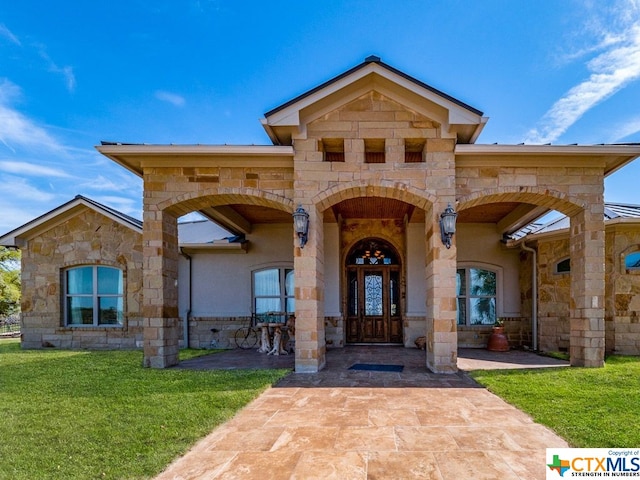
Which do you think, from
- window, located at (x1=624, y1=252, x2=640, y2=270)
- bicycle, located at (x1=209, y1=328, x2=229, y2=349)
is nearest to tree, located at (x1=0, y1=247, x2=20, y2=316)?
bicycle, located at (x1=209, y1=328, x2=229, y2=349)

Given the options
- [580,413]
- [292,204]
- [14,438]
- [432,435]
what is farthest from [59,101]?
[580,413]

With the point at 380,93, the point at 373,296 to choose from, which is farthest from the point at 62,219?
the point at 380,93

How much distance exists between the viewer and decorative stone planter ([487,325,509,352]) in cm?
956

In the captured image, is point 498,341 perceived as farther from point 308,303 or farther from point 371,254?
point 308,303

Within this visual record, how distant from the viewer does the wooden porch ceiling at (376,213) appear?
361 inches

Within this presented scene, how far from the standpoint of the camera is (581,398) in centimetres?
474

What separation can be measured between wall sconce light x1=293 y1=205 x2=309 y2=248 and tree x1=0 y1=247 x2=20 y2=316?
24194mm

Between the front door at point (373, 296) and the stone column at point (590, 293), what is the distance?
465cm

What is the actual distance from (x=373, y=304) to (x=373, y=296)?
0.22 metres

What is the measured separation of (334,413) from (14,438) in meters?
3.06

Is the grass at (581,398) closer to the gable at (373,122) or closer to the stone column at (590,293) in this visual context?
the stone column at (590,293)

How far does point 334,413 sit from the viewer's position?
4.39 m

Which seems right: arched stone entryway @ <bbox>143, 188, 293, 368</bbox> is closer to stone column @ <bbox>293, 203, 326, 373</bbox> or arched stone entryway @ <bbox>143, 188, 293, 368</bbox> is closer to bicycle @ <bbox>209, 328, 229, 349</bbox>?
stone column @ <bbox>293, 203, 326, 373</bbox>

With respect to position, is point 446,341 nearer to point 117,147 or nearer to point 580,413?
point 580,413
